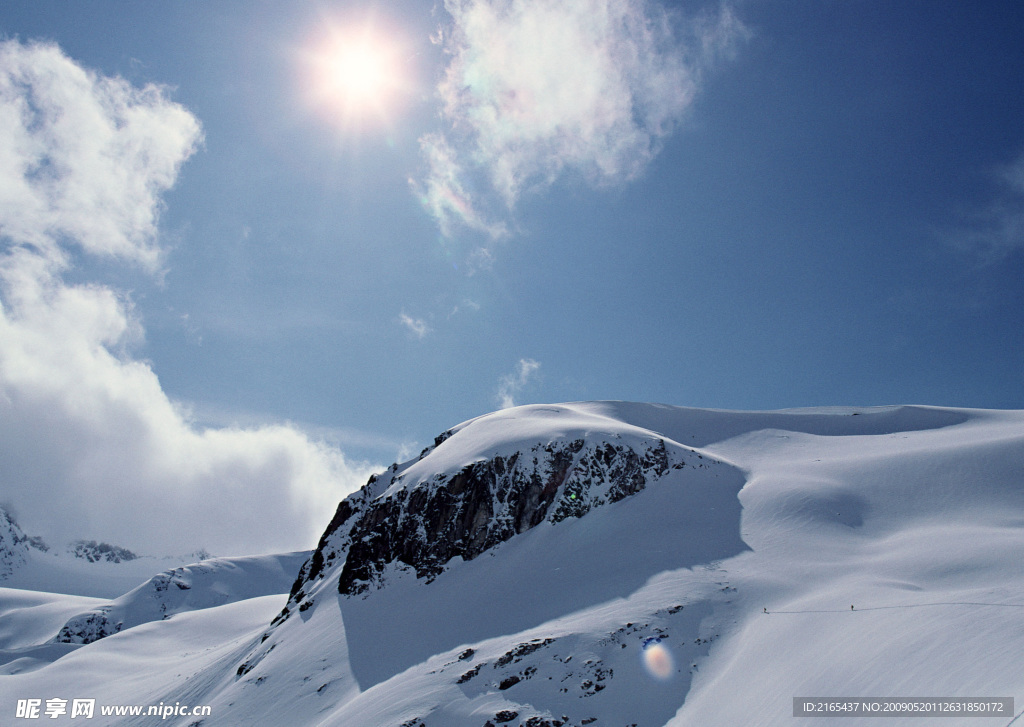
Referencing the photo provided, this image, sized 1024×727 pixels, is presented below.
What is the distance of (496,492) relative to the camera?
40500 millimetres

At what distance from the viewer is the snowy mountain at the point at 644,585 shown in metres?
17.6

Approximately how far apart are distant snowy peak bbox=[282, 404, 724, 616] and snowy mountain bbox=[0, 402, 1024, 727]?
0.18m

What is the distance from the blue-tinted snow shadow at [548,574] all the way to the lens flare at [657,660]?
5382mm

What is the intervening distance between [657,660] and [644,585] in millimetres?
6753

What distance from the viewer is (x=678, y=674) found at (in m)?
20.4

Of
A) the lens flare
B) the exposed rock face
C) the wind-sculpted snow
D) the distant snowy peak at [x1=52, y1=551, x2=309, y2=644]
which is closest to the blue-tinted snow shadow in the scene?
the wind-sculpted snow

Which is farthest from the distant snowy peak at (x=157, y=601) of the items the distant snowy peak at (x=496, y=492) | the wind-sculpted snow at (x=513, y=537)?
the wind-sculpted snow at (x=513, y=537)

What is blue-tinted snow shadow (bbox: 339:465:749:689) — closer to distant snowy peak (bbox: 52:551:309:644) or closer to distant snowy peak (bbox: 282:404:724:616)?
distant snowy peak (bbox: 282:404:724:616)

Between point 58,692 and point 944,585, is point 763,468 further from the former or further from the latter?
point 58,692

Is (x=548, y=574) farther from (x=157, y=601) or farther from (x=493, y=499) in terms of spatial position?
(x=157, y=601)

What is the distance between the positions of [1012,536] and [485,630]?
27.1m

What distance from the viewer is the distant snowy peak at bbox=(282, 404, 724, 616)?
39.2 meters

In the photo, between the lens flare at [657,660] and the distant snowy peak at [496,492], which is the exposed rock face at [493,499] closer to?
the distant snowy peak at [496,492]


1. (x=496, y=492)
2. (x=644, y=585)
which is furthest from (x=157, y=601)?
(x=644, y=585)
